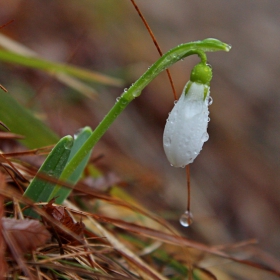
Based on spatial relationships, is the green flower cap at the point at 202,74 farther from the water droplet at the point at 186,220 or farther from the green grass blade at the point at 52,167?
the water droplet at the point at 186,220

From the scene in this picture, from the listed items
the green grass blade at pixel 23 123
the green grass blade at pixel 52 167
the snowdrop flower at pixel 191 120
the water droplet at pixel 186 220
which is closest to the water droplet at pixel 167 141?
the snowdrop flower at pixel 191 120

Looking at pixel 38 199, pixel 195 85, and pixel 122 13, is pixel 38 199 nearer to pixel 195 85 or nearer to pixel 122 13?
pixel 195 85

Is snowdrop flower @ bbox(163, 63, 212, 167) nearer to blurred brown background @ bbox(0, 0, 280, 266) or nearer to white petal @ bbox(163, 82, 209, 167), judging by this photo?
white petal @ bbox(163, 82, 209, 167)

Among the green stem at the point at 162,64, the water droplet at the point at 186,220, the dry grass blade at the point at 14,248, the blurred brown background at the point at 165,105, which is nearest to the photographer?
the dry grass blade at the point at 14,248

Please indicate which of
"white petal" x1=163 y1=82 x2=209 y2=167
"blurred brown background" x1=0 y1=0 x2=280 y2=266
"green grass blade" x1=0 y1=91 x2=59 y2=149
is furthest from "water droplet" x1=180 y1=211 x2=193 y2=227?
"blurred brown background" x1=0 y1=0 x2=280 y2=266

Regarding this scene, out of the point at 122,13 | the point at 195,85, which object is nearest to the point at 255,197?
the point at 122,13

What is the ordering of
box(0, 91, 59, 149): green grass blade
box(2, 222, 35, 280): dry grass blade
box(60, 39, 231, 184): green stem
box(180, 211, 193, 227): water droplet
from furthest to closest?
box(0, 91, 59, 149): green grass blade, box(180, 211, 193, 227): water droplet, box(60, 39, 231, 184): green stem, box(2, 222, 35, 280): dry grass blade
